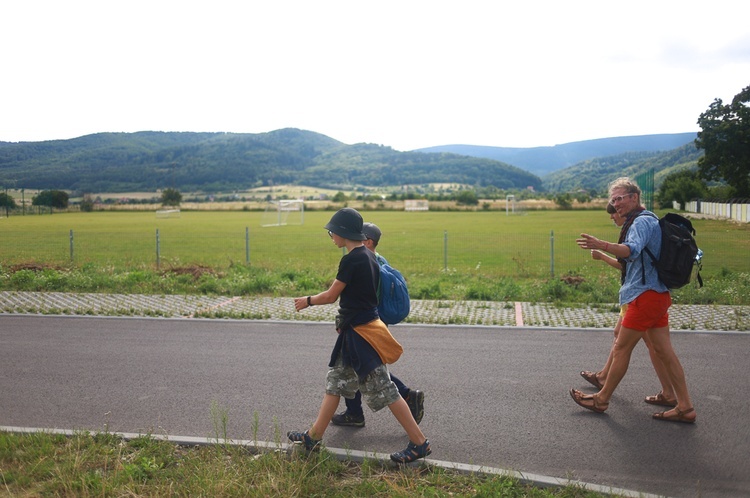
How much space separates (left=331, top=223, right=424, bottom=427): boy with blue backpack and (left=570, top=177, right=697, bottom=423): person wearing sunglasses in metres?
1.56

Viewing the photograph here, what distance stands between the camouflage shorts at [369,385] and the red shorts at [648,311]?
88.3 inches

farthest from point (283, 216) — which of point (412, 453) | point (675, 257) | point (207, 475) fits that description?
point (207, 475)

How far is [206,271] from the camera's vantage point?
57.3ft

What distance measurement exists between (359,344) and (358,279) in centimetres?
46

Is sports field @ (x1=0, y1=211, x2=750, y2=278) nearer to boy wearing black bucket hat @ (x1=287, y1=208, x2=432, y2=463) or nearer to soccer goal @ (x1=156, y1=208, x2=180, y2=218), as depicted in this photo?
boy wearing black bucket hat @ (x1=287, y1=208, x2=432, y2=463)

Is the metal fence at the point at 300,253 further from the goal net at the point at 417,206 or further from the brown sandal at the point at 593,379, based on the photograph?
the goal net at the point at 417,206

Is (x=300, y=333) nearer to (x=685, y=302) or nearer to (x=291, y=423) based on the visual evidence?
(x=291, y=423)

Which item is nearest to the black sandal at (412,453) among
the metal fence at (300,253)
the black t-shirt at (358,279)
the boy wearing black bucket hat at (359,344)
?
the boy wearing black bucket hat at (359,344)

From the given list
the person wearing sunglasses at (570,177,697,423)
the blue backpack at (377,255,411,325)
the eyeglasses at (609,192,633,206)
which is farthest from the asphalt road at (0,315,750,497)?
the eyeglasses at (609,192,633,206)

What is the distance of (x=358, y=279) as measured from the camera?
5070 mm

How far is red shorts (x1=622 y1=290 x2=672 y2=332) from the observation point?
19.4 feet

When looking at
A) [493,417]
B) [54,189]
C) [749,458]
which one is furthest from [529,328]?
[54,189]

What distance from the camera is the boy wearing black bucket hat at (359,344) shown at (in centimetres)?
498

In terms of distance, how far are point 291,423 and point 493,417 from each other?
1.75 m
